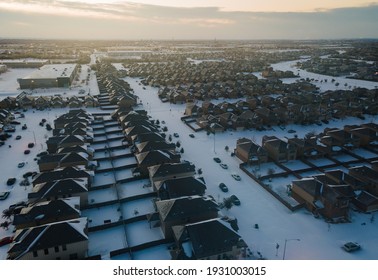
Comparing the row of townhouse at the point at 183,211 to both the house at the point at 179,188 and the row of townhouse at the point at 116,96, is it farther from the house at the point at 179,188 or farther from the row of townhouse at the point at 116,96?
the row of townhouse at the point at 116,96

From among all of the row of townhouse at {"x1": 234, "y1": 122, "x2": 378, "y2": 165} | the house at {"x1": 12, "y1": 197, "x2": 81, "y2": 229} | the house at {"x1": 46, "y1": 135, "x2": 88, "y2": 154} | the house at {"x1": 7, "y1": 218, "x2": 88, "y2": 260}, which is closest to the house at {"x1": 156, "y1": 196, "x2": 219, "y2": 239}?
the house at {"x1": 7, "y1": 218, "x2": 88, "y2": 260}

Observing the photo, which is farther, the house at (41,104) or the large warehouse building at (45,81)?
the large warehouse building at (45,81)

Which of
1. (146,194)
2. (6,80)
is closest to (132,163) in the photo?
(146,194)

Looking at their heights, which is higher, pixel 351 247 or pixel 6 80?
pixel 6 80

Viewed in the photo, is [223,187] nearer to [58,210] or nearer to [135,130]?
[58,210]

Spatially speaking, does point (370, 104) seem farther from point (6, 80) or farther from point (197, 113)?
point (6, 80)

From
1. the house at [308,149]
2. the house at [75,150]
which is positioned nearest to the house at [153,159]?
the house at [75,150]

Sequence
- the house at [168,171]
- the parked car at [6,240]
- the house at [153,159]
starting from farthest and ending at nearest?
the house at [153,159] → the house at [168,171] → the parked car at [6,240]
